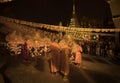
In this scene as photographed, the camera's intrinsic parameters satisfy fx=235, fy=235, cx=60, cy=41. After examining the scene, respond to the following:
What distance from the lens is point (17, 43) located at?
1823 centimetres

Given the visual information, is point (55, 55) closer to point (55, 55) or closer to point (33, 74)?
point (55, 55)

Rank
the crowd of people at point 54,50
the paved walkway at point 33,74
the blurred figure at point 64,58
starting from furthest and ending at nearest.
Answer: the crowd of people at point 54,50 → the blurred figure at point 64,58 → the paved walkway at point 33,74

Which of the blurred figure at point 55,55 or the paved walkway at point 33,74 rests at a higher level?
the blurred figure at point 55,55

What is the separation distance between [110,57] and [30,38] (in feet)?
26.0

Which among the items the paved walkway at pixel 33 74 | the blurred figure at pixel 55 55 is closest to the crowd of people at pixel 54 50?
the blurred figure at pixel 55 55

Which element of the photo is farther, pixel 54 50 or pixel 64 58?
pixel 54 50

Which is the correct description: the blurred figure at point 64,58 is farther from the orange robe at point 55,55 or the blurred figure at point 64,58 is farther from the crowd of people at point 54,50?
the orange robe at point 55,55

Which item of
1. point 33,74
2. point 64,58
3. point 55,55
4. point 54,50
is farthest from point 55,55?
point 33,74

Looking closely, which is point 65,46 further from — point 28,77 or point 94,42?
point 94,42

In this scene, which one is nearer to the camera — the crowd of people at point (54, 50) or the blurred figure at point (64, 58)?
the blurred figure at point (64, 58)

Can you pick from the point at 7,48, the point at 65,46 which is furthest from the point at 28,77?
the point at 7,48

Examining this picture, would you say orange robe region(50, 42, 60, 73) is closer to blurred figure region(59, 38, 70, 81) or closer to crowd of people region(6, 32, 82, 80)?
crowd of people region(6, 32, 82, 80)

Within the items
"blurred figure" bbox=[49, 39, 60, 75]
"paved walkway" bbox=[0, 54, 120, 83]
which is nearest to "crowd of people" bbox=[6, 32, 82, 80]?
"blurred figure" bbox=[49, 39, 60, 75]

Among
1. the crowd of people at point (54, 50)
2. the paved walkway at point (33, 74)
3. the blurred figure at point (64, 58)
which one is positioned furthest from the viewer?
the crowd of people at point (54, 50)
